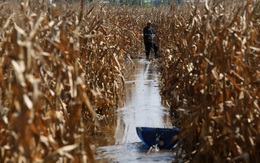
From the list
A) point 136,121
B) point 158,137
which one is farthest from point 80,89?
point 136,121

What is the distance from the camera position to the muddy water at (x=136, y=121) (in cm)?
787

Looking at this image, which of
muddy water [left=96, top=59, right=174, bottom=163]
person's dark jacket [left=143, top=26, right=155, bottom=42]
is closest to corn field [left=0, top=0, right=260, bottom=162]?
muddy water [left=96, top=59, right=174, bottom=163]

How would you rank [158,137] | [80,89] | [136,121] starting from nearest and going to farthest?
[80,89]
[158,137]
[136,121]

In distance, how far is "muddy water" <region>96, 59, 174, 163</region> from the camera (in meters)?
7.87

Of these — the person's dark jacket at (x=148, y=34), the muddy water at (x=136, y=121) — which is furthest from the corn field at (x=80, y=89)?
the person's dark jacket at (x=148, y=34)

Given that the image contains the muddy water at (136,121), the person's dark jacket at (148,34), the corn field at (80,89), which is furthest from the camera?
the person's dark jacket at (148,34)

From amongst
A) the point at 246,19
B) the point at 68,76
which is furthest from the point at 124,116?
the point at 68,76

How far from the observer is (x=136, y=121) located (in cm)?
1033

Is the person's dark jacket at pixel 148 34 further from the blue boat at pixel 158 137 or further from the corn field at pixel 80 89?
the blue boat at pixel 158 137

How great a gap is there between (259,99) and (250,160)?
570 mm

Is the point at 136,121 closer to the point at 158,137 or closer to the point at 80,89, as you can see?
→ the point at 158,137

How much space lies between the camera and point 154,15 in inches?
1079

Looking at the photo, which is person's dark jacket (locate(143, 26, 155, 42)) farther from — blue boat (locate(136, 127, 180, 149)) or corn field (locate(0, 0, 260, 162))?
blue boat (locate(136, 127, 180, 149))

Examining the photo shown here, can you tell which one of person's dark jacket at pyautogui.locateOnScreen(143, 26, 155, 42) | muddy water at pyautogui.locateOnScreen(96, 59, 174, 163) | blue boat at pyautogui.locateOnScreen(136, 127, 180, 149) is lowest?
muddy water at pyautogui.locateOnScreen(96, 59, 174, 163)
